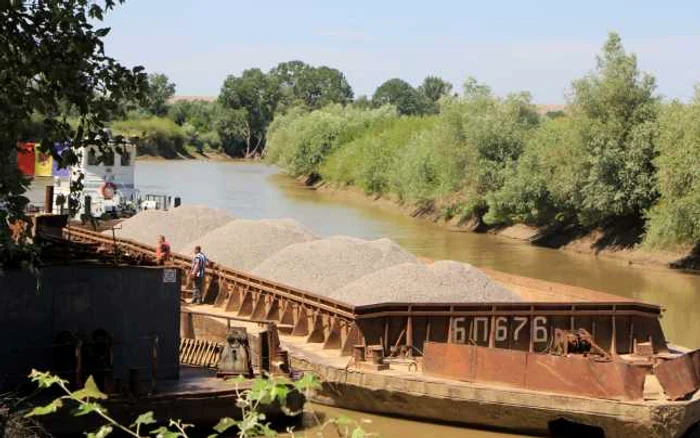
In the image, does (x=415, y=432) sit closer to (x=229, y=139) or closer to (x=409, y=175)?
(x=409, y=175)

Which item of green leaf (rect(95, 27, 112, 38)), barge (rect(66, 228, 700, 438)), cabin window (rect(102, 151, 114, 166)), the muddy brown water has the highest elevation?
green leaf (rect(95, 27, 112, 38))

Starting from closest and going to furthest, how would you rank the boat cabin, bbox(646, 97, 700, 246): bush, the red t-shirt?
the red t-shirt, the boat cabin, bbox(646, 97, 700, 246): bush

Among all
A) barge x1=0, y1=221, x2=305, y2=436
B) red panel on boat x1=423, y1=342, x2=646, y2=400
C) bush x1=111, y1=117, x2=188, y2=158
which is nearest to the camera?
barge x1=0, y1=221, x2=305, y2=436

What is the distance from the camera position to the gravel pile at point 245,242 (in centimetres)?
2411

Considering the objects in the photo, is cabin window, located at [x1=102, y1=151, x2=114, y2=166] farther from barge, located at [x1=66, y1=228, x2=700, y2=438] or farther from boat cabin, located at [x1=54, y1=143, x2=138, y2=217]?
boat cabin, located at [x1=54, y1=143, x2=138, y2=217]

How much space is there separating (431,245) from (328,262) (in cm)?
2517

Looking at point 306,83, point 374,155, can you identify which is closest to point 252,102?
point 306,83

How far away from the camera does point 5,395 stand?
12.5 meters

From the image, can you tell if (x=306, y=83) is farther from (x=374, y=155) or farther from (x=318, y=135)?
(x=374, y=155)

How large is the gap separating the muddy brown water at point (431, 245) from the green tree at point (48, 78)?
796cm

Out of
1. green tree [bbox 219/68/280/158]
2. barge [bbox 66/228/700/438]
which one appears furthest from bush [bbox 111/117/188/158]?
barge [bbox 66/228/700/438]

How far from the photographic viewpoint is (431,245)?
45906 mm

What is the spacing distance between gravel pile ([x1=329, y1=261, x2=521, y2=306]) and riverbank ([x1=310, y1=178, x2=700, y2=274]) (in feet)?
68.2

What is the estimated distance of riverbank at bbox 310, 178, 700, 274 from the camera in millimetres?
39469
